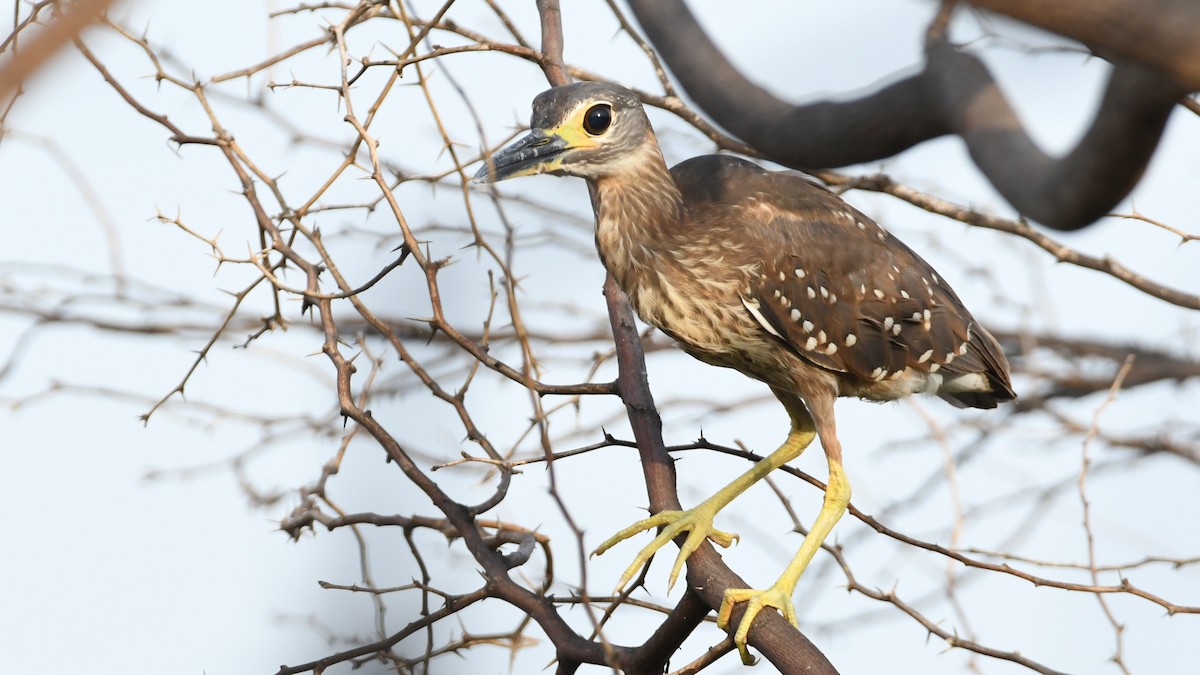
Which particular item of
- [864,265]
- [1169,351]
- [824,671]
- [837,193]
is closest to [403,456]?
[824,671]

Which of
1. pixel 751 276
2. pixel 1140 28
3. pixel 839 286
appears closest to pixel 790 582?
pixel 751 276

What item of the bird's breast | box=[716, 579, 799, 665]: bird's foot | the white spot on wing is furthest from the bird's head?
box=[716, 579, 799, 665]: bird's foot

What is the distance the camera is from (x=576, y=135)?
325 cm

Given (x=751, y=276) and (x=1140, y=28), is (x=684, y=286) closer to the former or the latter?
(x=751, y=276)

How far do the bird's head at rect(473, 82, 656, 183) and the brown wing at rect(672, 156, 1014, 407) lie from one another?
369mm

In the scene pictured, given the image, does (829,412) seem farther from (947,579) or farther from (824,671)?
(824,671)

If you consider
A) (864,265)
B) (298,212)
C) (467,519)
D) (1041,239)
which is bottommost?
(467,519)

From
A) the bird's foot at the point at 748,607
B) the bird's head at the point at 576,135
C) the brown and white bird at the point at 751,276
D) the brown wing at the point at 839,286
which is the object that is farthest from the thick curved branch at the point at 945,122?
the bird's foot at the point at 748,607

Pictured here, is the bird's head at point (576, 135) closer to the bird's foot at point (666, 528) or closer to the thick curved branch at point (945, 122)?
the thick curved branch at point (945, 122)

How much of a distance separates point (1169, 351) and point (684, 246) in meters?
3.53

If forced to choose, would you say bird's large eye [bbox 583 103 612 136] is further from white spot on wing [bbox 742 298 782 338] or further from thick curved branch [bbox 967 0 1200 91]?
thick curved branch [bbox 967 0 1200 91]

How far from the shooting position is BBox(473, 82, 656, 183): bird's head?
125 inches

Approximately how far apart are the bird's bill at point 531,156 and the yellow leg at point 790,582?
116cm

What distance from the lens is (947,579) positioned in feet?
12.4
